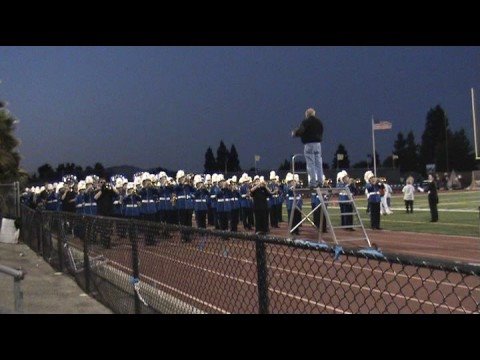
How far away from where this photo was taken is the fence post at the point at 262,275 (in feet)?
11.7

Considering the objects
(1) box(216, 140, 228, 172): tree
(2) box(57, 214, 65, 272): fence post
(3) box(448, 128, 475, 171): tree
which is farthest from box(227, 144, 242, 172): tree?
(2) box(57, 214, 65, 272): fence post

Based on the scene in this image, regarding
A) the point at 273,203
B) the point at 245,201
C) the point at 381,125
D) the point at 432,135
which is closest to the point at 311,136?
the point at 245,201

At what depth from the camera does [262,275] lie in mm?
3693

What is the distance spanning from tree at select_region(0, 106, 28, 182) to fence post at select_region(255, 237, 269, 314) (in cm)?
2271

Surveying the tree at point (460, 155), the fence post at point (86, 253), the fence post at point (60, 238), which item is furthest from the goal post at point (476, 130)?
the tree at point (460, 155)

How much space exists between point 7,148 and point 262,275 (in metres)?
23.7

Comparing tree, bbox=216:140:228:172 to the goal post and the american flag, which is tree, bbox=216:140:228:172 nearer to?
the american flag

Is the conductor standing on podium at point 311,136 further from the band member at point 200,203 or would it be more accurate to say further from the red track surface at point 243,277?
the band member at point 200,203

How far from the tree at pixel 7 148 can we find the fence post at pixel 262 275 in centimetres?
2271

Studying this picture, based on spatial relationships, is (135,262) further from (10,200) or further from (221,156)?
(221,156)

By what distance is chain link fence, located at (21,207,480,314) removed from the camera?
10.6 ft

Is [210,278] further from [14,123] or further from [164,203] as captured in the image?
[14,123]

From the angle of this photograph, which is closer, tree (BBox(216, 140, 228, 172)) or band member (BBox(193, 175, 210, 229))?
band member (BBox(193, 175, 210, 229))

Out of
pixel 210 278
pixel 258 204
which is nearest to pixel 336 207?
pixel 258 204
